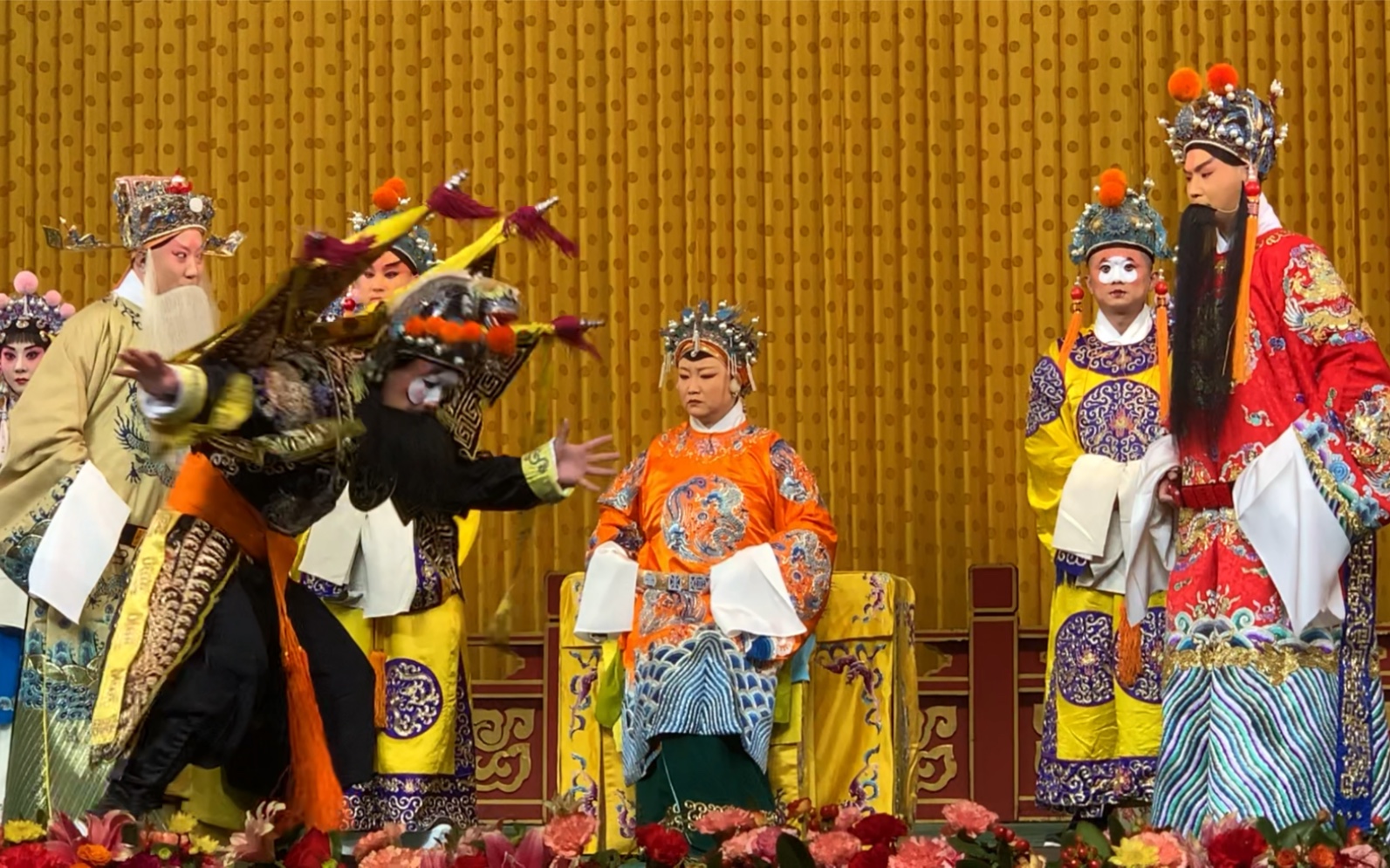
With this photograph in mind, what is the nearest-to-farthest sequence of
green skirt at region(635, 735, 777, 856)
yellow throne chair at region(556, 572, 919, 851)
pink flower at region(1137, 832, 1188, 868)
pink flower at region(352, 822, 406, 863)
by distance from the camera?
pink flower at region(1137, 832, 1188, 868) → pink flower at region(352, 822, 406, 863) → green skirt at region(635, 735, 777, 856) → yellow throne chair at region(556, 572, 919, 851)

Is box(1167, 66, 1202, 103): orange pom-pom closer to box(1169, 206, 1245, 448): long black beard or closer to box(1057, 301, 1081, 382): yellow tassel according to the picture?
box(1169, 206, 1245, 448): long black beard

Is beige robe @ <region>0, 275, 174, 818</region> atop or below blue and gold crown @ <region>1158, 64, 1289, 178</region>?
below

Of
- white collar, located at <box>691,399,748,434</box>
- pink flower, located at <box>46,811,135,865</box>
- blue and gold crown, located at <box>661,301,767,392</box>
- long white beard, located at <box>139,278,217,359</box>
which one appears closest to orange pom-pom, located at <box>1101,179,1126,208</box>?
blue and gold crown, located at <box>661,301,767,392</box>

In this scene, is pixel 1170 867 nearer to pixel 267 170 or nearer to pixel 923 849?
pixel 923 849

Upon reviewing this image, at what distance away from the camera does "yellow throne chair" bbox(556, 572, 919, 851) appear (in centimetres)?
506

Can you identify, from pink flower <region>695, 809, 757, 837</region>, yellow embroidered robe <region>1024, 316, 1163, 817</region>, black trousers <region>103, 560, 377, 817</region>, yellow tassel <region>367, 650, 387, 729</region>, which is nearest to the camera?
pink flower <region>695, 809, 757, 837</region>

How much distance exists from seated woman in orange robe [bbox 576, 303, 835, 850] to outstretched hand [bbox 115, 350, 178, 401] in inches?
67.3

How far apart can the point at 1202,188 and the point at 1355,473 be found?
556mm

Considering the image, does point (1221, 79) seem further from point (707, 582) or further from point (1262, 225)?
point (707, 582)

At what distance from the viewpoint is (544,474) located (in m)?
3.59

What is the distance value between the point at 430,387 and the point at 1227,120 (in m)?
1.38

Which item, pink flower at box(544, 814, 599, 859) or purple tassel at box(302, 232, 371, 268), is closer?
pink flower at box(544, 814, 599, 859)

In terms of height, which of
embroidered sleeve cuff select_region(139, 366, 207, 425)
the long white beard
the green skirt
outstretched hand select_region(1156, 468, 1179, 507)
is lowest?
the green skirt

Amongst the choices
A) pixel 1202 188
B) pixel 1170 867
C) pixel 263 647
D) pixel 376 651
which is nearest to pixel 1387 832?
pixel 1170 867
